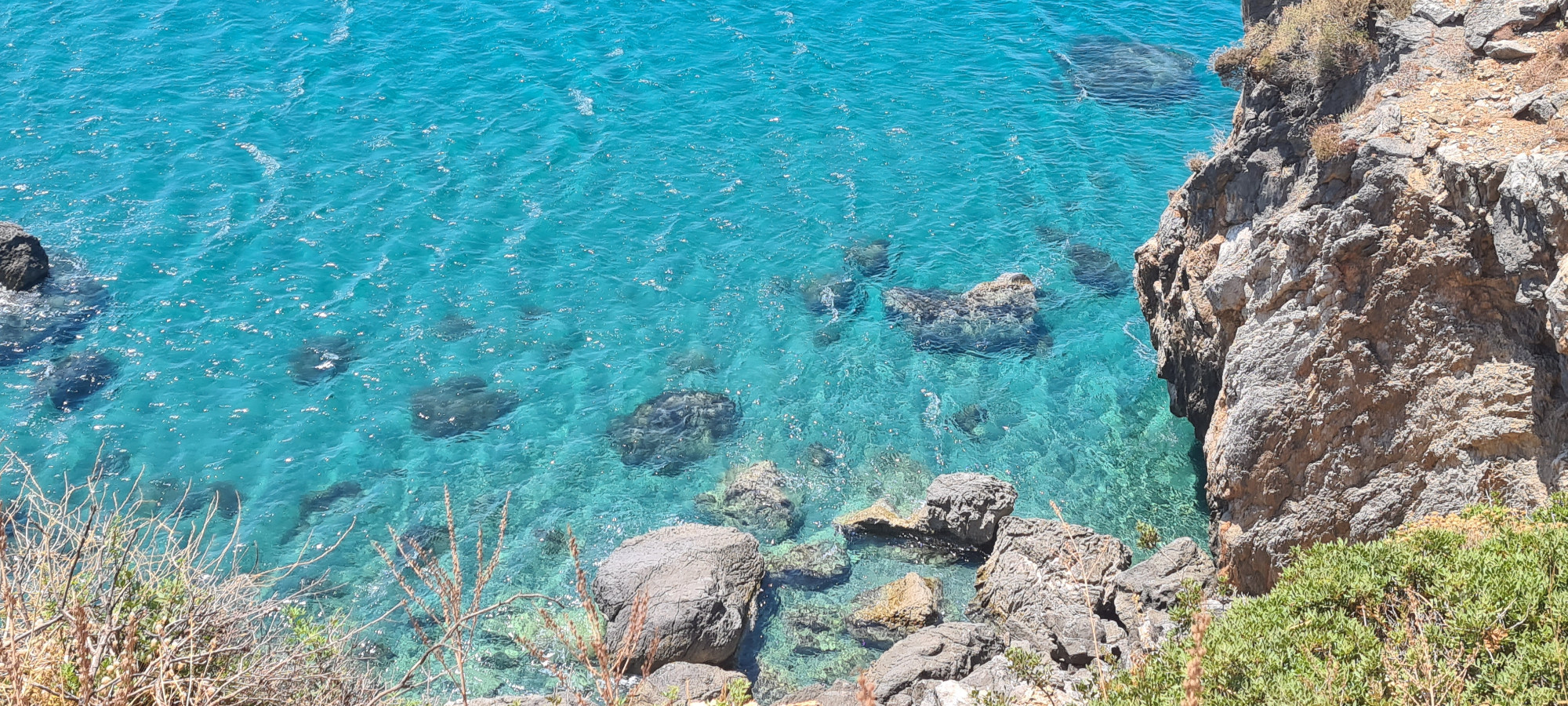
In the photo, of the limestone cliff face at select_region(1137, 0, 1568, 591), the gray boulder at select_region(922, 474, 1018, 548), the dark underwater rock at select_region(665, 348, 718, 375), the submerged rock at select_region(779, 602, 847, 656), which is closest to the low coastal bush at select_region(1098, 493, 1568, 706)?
the limestone cliff face at select_region(1137, 0, 1568, 591)

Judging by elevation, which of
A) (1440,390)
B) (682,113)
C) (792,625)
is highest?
(1440,390)

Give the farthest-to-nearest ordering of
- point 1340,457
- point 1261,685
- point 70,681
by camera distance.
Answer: point 1340,457 → point 1261,685 → point 70,681

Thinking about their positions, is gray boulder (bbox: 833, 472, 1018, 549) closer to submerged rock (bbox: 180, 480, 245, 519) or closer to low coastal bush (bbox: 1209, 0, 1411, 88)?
low coastal bush (bbox: 1209, 0, 1411, 88)

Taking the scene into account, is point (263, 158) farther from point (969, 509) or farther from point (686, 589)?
point (969, 509)

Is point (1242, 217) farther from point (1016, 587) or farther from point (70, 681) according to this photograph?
point (70, 681)

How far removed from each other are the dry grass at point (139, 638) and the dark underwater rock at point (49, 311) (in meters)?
14.0

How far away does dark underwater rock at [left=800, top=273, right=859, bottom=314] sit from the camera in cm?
2552

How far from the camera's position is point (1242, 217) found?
17.4 m

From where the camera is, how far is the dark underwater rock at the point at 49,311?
2352cm

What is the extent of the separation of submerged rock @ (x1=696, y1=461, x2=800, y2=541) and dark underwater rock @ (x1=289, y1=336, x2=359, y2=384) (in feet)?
29.3

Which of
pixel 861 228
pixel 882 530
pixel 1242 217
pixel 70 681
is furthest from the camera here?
pixel 861 228

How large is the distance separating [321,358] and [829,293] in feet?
37.7

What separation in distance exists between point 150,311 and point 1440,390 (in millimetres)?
25130

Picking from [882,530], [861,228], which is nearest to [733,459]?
[882,530]
